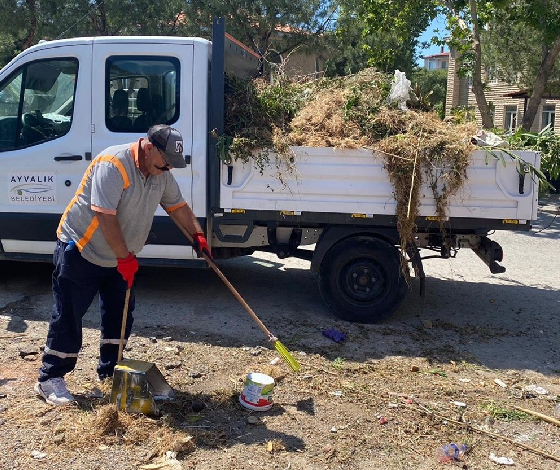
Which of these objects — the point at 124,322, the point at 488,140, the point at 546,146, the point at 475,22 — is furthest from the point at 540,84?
the point at 124,322

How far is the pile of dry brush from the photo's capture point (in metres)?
5.54

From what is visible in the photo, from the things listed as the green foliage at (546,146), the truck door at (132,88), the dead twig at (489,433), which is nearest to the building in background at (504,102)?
the green foliage at (546,146)

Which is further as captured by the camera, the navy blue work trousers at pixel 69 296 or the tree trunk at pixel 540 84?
the tree trunk at pixel 540 84

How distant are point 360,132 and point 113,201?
8.65 ft

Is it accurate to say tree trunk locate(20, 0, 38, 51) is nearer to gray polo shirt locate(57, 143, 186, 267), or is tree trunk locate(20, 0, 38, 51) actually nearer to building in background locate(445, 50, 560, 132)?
building in background locate(445, 50, 560, 132)

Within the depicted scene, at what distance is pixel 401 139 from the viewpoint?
5.59m

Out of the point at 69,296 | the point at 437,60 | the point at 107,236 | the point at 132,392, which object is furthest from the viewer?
the point at 437,60

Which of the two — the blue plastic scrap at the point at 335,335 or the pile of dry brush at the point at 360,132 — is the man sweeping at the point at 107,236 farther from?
the blue plastic scrap at the point at 335,335

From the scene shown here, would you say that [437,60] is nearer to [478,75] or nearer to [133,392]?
[478,75]

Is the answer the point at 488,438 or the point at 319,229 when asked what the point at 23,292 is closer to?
the point at 319,229

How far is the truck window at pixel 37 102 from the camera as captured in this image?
20.2 ft

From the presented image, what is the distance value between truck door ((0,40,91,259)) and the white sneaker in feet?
7.64

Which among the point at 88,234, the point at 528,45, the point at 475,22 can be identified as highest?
the point at 528,45

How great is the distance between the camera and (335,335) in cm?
571
